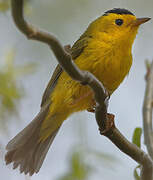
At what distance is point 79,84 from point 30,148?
89cm

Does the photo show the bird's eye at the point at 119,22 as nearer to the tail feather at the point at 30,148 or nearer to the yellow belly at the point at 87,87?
the yellow belly at the point at 87,87

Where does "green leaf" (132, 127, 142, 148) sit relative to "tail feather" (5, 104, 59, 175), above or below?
above

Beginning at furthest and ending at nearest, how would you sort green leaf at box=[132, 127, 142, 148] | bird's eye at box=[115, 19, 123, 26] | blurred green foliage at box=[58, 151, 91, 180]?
bird's eye at box=[115, 19, 123, 26] → blurred green foliage at box=[58, 151, 91, 180] → green leaf at box=[132, 127, 142, 148]

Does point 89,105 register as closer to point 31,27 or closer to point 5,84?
point 5,84

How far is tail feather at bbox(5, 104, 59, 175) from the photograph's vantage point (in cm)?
373

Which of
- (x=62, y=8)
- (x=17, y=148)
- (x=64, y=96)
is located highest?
(x=62, y=8)

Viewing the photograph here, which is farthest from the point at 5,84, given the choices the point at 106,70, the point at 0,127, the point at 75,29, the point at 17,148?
the point at 75,29

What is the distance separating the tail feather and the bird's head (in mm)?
990

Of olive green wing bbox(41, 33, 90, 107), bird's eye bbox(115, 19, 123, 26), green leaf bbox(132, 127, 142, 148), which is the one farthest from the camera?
bird's eye bbox(115, 19, 123, 26)

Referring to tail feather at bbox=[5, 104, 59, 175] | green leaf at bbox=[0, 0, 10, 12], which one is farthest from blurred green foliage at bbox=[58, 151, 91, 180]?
green leaf at bbox=[0, 0, 10, 12]

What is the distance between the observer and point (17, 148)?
3.77m

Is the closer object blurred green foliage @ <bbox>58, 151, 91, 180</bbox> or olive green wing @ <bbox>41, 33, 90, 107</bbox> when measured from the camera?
blurred green foliage @ <bbox>58, 151, 91, 180</bbox>

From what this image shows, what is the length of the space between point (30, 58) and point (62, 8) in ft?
2.96

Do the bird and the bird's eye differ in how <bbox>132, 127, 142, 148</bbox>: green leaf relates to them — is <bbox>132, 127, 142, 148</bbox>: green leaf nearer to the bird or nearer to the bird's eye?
the bird
